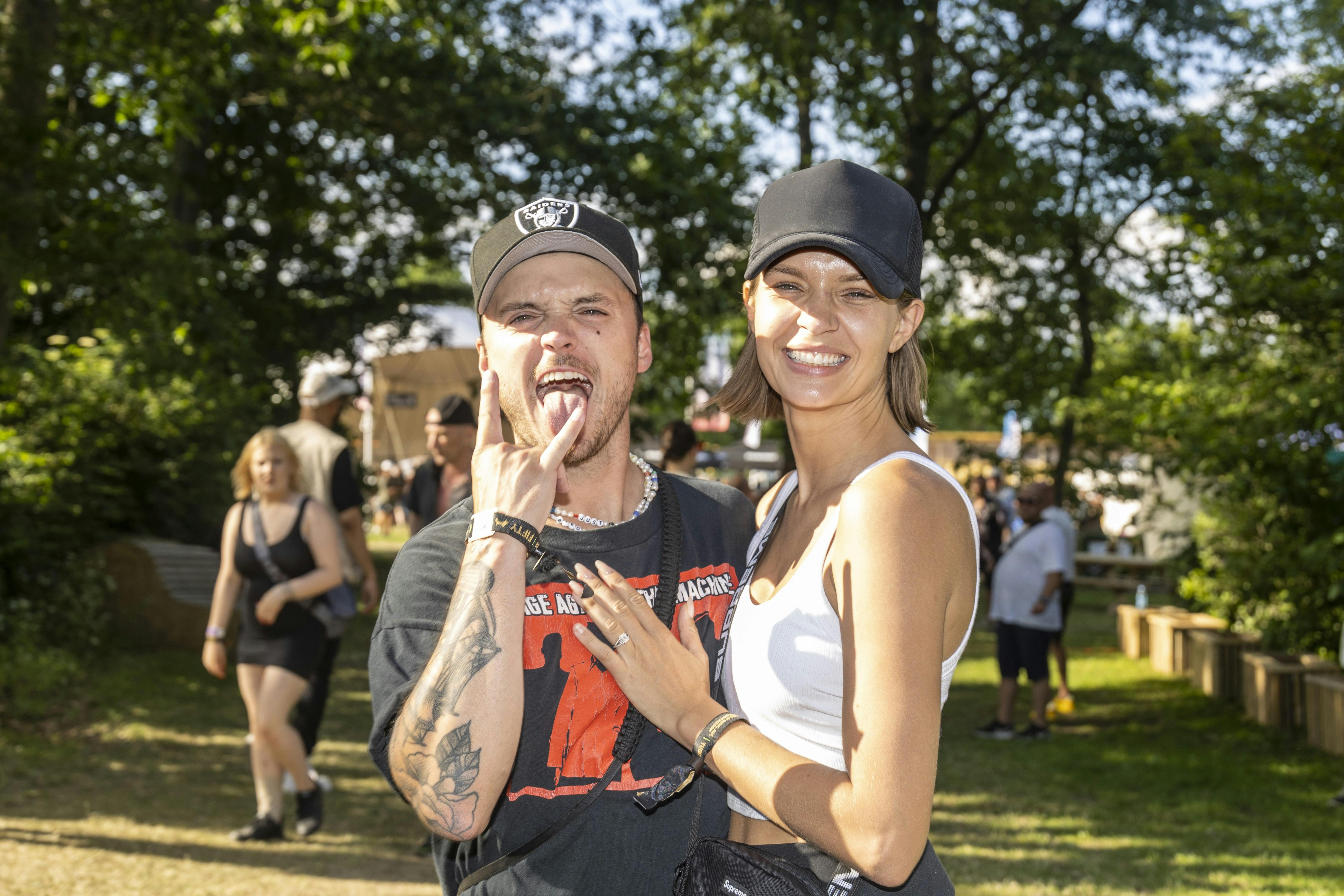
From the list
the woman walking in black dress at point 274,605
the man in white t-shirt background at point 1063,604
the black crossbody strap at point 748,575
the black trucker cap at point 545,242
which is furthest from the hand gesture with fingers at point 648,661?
the man in white t-shirt background at point 1063,604

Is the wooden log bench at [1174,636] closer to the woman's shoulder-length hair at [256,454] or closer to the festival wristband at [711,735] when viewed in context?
the woman's shoulder-length hair at [256,454]

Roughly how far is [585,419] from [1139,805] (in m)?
6.99

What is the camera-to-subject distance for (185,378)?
378 inches

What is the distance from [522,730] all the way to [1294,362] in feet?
27.5

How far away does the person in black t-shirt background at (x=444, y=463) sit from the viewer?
650 centimetres

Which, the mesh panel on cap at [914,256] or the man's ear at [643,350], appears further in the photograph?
the man's ear at [643,350]

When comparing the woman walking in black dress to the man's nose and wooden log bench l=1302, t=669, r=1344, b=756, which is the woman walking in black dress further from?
wooden log bench l=1302, t=669, r=1344, b=756

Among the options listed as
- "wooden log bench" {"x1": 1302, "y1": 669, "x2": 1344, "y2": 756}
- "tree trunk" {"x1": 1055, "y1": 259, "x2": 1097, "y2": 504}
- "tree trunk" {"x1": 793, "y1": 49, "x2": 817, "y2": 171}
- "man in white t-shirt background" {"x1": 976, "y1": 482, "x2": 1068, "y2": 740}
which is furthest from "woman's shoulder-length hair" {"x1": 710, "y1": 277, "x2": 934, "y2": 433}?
"tree trunk" {"x1": 1055, "y1": 259, "x2": 1097, "y2": 504}

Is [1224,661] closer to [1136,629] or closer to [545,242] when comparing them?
[1136,629]

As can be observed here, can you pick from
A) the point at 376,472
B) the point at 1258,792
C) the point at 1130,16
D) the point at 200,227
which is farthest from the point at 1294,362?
the point at 376,472

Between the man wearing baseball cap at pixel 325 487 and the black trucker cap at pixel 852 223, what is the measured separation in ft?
15.7

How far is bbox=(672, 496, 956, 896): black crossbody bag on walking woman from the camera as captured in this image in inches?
68.6

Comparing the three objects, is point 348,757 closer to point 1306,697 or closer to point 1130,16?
point 1306,697

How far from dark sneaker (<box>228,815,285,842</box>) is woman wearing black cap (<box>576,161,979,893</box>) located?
16.2 feet
